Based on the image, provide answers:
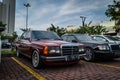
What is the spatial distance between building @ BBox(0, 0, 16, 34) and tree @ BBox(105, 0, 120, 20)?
52920mm

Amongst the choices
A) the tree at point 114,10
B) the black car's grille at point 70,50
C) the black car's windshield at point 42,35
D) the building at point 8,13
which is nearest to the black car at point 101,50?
the black car's windshield at point 42,35

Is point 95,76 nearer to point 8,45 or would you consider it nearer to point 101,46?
point 101,46

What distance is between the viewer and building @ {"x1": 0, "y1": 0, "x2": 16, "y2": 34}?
75.9 m

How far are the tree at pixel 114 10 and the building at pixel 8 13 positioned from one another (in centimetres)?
5292

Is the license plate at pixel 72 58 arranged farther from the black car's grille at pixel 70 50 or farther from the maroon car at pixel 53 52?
the black car's grille at pixel 70 50

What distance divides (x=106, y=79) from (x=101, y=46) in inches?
158

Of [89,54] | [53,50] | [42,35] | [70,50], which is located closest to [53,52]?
[53,50]

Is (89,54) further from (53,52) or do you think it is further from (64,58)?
(53,52)

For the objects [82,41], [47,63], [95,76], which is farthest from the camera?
[82,41]

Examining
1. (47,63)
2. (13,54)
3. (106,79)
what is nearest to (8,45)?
(13,54)

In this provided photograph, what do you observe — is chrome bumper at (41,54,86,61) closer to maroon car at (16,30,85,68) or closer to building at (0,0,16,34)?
maroon car at (16,30,85,68)

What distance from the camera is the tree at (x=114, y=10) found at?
26.9m

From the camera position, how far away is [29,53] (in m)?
8.73

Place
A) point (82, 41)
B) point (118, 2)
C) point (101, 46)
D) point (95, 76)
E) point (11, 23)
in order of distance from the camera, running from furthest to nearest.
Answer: point (11, 23) < point (118, 2) < point (82, 41) < point (101, 46) < point (95, 76)
